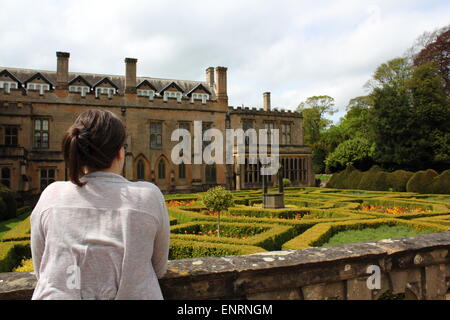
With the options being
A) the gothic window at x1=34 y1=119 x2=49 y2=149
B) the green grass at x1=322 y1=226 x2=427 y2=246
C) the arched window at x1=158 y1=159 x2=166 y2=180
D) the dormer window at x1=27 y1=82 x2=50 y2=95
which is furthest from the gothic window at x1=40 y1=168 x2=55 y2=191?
the green grass at x1=322 y1=226 x2=427 y2=246

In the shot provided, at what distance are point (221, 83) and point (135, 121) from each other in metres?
7.71

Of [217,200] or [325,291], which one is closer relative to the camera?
[325,291]

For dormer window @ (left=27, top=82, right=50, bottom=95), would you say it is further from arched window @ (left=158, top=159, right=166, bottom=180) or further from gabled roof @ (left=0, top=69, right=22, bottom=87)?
arched window @ (left=158, top=159, right=166, bottom=180)

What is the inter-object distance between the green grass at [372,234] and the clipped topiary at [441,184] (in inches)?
525

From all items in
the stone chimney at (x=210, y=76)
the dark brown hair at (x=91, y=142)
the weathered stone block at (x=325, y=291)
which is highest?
the stone chimney at (x=210, y=76)

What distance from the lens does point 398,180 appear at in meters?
23.0

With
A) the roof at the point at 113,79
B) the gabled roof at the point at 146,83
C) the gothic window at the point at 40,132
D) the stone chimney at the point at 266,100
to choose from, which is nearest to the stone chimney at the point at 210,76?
the roof at the point at 113,79

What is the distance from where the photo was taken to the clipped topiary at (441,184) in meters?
19.8

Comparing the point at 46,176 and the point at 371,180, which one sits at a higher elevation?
the point at 46,176

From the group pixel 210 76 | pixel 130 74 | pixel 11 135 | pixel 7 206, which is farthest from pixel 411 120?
pixel 11 135

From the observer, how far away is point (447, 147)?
2770 cm

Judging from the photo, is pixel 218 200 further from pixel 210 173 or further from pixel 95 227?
pixel 210 173

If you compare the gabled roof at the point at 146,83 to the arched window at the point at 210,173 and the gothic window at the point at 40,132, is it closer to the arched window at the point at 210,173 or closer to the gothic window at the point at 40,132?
the gothic window at the point at 40,132

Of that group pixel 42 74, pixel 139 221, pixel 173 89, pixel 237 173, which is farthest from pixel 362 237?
pixel 42 74
